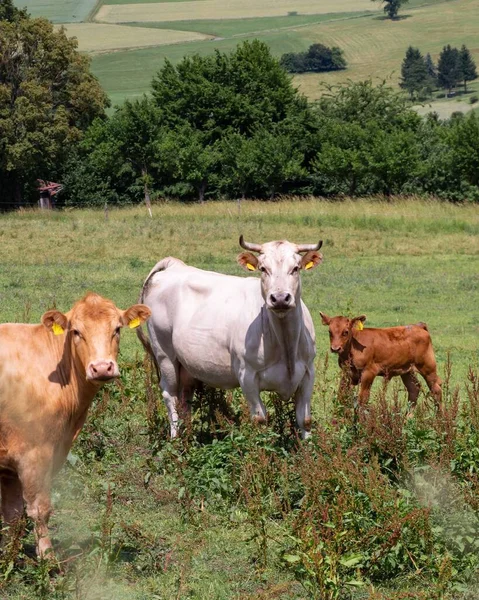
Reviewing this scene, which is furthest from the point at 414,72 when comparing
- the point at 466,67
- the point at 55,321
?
the point at 55,321

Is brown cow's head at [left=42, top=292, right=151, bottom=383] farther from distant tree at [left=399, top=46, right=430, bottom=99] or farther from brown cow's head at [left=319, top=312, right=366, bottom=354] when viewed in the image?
distant tree at [left=399, top=46, right=430, bottom=99]

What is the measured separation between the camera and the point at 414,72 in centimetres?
13325

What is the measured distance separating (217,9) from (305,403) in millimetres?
162661

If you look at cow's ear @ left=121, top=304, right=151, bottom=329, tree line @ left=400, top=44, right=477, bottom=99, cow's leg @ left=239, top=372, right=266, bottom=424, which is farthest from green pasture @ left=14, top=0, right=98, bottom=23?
cow's ear @ left=121, top=304, right=151, bottom=329

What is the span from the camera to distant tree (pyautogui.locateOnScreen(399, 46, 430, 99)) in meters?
128

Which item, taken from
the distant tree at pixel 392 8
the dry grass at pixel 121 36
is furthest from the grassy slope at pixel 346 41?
the dry grass at pixel 121 36

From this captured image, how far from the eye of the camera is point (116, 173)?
54.1m

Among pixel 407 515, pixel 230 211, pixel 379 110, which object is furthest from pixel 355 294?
pixel 379 110

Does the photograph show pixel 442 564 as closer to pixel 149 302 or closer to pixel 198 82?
pixel 149 302

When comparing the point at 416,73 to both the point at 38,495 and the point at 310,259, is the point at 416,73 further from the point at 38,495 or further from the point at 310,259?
the point at 38,495

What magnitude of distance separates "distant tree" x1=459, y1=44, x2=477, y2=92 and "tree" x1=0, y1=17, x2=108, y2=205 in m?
91.3

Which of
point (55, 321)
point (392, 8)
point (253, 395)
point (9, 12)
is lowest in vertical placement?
point (253, 395)

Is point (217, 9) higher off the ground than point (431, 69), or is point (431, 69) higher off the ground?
point (217, 9)

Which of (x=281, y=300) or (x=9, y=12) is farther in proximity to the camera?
(x=9, y=12)
